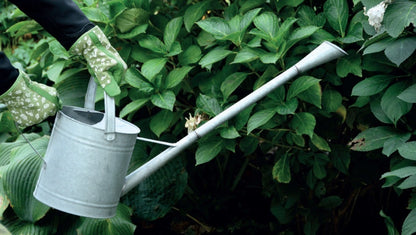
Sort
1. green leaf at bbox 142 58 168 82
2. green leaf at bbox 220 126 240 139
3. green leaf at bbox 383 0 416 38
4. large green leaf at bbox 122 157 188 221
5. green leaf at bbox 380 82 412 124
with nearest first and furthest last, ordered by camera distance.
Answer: green leaf at bbox 383 0 416 38
green leaf at bbox 380 82 412 124
green leaf at bbox 220 126 240 139
green leaf at bbox 142 58 168 82
large green leaf at bbox 122 157 188 221

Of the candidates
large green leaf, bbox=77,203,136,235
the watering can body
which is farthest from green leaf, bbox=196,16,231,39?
large green leaf, bbox=77,203,136,235

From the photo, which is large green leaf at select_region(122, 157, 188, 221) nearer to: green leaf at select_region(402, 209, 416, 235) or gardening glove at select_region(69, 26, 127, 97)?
gardening glove at select_region(69, 26, 127, 97)

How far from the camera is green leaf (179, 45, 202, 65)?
2238 millimetres

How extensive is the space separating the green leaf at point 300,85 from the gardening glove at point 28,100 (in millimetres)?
832

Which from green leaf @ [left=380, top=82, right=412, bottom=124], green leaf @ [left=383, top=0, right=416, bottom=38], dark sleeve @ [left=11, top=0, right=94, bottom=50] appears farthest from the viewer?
green leaf @ [left=380, top=82, right=412, bottom=124]

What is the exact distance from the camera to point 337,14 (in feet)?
6.62

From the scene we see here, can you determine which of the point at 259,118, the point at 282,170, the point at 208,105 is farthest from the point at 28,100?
the point at 282,170

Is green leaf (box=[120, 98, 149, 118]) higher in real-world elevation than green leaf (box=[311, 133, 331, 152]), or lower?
higher

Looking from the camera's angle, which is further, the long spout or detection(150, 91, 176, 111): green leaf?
detection(150, 91, 176, 111): green leaf

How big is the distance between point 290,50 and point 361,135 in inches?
16.7

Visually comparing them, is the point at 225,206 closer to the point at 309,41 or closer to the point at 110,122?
the point at 309,41

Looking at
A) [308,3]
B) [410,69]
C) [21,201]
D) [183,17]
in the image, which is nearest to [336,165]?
[410,69]

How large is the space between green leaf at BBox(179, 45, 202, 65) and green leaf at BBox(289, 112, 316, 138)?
0.46 m

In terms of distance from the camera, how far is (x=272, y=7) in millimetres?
2238
